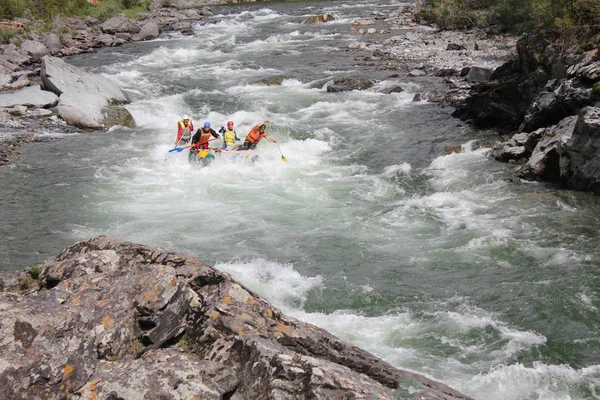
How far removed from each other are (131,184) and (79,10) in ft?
115

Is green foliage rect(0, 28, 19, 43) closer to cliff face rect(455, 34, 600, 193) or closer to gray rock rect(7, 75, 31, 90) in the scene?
gray rock rect(7, 75, 31, 90)

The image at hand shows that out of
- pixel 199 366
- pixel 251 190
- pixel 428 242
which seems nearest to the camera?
pixel 199 366

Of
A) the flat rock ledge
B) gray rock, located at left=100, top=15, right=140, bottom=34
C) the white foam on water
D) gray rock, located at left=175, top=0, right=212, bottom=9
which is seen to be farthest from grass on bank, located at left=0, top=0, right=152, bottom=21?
the flat rock ledge

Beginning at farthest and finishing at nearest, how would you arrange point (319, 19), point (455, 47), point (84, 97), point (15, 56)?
1. point (319, 19)
2. point (455, 47)
3. point (15, 56)
4. point (84, 97)

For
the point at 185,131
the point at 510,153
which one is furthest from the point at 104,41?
the point at 510,153

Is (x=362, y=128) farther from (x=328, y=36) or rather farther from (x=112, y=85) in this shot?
(x=328, y=36)

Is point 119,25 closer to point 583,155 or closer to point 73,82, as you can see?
point 73,82

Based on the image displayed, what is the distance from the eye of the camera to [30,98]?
22.3m

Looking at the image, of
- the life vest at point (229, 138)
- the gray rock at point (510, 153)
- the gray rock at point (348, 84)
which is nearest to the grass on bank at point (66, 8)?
the gray rock at point (348, 84)

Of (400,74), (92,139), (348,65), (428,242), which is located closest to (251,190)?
(428,242)

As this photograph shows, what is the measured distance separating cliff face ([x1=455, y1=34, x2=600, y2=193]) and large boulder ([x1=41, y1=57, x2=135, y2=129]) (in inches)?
520

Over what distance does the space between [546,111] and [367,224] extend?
7.28 meters

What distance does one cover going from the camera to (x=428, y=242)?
11.9 meters

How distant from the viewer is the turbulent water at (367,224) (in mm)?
8453
